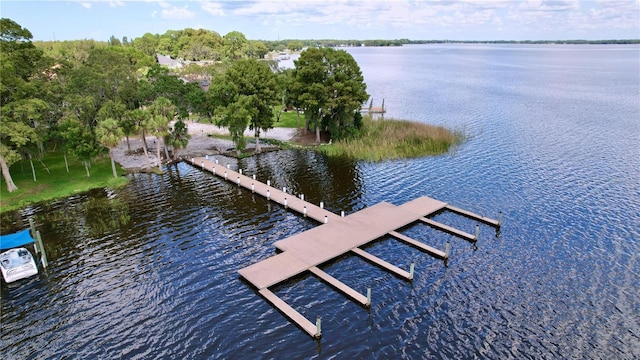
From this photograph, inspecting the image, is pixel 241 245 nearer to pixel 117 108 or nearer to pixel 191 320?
pixel 191 320

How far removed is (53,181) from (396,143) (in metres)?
45.6

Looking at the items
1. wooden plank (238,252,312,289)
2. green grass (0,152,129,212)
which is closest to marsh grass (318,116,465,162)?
wooden plank (238,252,312,289)

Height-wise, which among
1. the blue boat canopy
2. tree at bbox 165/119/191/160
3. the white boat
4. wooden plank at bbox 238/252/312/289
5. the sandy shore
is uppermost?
tree at bbox 165/119/191/160

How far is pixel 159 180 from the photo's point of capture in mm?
46438

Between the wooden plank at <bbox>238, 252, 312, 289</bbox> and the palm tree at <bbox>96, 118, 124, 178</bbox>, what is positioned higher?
the palm tree at <bbox>96, 118, 124, 178</bbox>

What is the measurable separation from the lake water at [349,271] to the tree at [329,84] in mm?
10310

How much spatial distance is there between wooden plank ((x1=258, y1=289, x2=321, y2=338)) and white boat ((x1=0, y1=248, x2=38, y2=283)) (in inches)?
664

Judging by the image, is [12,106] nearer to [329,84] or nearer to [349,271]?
[349,271]

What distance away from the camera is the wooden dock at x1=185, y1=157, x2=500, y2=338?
25.8m

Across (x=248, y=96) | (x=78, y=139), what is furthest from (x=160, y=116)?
(x=248, y=96)

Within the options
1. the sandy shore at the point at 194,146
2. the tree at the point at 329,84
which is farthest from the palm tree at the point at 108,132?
the tree at the point at 329,84

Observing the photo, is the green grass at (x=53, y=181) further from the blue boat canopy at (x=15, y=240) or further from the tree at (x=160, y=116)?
the blue boat canopy at (x=15, y=240)

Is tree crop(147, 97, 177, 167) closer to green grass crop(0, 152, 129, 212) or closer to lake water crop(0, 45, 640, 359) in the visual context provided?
lake water crop(0, 45, 640, 359)

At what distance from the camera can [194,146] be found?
60.6 m
